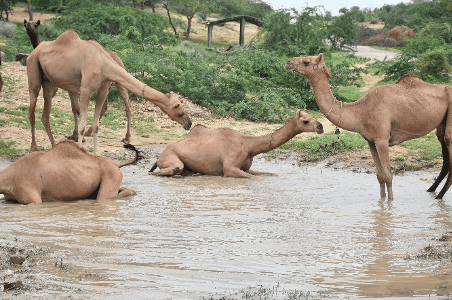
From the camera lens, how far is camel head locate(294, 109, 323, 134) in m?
10.9

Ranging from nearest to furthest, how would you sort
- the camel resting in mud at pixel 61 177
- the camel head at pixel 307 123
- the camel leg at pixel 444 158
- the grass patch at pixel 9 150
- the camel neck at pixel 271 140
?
the camel resting in mud at pixel 61 177, the camel leg at pixel 444 158, the camel head at pixel 307 123, the camel neck at pixel 271 140, the grass patch at pixel 9 150

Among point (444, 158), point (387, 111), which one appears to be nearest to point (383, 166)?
point (387, 111)

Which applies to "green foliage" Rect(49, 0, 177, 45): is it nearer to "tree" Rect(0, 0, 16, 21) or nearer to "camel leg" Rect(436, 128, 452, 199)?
"tree" Rect(0, 0, 16, 21)

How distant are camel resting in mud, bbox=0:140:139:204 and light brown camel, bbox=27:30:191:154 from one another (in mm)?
2511

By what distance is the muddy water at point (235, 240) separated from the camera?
5031 millimetres

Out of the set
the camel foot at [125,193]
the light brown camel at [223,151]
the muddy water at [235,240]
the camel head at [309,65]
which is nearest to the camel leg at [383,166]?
the muddy water at [235,240]

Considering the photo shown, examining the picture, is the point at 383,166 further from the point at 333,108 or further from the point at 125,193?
the point at 125,193

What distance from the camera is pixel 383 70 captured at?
867 inches

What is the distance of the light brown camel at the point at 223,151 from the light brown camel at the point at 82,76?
665 mm

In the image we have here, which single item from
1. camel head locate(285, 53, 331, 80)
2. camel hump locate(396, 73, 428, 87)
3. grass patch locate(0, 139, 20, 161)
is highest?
camel head locate(285, 53, 331, 80)

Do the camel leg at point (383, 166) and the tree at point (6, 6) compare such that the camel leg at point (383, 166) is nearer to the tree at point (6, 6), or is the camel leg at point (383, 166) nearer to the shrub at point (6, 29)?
the shrub at point (6, 29)

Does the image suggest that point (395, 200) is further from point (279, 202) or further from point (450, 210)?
point (279, 202)

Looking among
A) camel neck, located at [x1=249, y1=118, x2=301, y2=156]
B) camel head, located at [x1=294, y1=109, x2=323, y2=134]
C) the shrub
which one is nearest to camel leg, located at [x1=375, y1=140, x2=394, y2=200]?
camel head, located at [x1=294, y1=109, x2=323, y2=134]

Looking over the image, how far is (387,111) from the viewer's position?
9.32 metres
